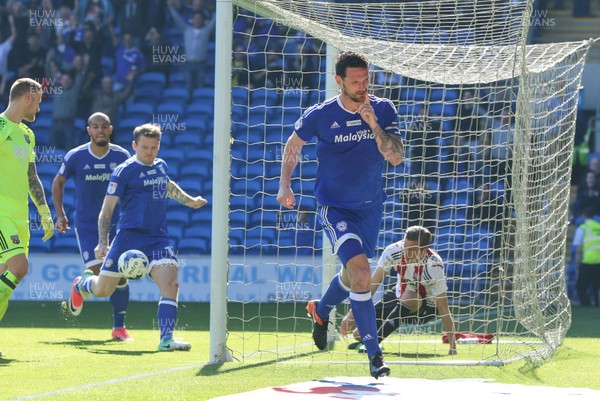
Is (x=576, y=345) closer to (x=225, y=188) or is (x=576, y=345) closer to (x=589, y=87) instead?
(x=225, y=188)

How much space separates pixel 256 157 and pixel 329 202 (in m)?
9.72

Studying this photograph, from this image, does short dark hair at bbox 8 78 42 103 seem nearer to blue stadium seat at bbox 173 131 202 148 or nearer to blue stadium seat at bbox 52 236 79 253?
blue stadium seat at bbox 52 236 79 253

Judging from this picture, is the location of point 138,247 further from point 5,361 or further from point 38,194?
point 5,361

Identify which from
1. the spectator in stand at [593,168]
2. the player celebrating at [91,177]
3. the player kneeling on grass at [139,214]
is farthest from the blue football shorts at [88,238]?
the spectator in stand at [593,168]

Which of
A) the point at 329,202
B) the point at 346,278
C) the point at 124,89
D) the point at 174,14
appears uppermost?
the point at 174,14

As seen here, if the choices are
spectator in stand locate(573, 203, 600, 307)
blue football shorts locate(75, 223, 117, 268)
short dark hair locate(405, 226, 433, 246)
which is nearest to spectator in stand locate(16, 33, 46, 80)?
blue football shorts locate(75, 223, 117, 268)

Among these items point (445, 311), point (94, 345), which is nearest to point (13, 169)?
point (94, 345)

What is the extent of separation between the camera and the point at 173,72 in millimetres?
19156

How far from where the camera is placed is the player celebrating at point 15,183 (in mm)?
8555

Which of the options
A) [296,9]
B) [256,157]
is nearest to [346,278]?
[296,9]

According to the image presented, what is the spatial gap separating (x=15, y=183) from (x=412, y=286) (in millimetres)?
3469

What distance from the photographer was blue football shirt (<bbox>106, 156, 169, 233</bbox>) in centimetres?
962

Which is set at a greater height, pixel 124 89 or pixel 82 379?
pixel 124 89

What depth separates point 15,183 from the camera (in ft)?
28.5
